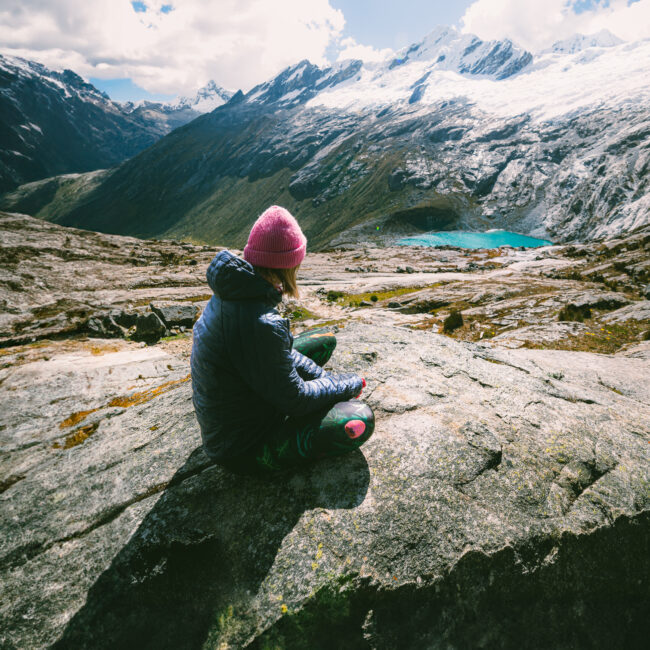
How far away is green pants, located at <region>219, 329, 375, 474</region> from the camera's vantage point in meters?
4.96

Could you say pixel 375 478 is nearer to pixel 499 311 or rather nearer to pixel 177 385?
pixel 177 385

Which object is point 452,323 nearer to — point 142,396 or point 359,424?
point 142,396

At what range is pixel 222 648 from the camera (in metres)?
3.80

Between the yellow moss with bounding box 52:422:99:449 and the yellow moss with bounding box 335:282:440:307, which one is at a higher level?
the yellow moss with bounding box 52:422:99:449

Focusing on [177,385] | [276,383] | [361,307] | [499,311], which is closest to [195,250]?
[361,307]

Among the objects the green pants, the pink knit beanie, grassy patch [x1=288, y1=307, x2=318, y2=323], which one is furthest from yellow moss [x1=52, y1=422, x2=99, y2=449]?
grassy patch [x1=288, y1=307, x2=318, y2=323]

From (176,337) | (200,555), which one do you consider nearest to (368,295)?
(176,337)

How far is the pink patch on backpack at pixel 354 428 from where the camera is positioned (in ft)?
16.7

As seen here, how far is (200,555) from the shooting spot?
177 inches

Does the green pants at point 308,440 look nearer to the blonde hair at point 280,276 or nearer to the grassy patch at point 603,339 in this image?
the blonde hair at point 280,276

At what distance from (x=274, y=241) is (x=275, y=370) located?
1682 millimetres

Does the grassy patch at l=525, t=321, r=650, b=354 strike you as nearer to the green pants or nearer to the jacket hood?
the green pants

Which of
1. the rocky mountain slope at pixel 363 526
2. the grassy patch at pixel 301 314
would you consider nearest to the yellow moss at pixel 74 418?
the rocky mountain slope at pixel 363 526

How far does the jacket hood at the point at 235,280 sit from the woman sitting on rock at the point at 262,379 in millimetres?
12
